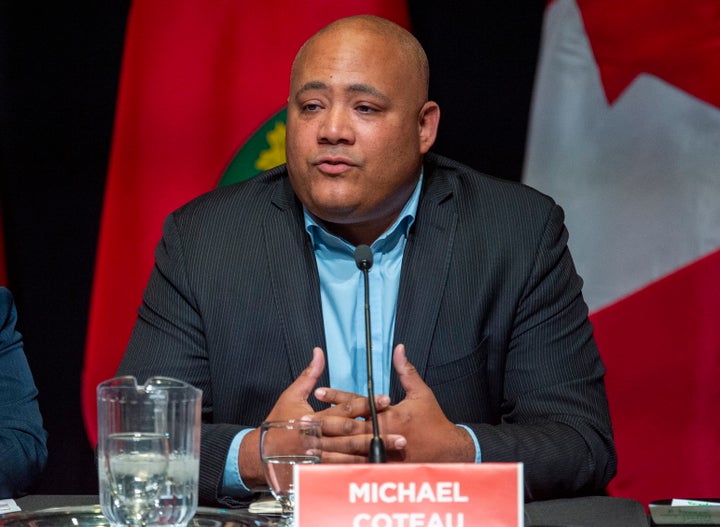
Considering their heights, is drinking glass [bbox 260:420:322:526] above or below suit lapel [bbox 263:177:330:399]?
below

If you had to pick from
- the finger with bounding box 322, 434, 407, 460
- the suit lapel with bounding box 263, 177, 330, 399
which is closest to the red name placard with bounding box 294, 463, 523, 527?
the finger with bounding box 322, 434, 407, 460

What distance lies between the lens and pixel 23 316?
359 cm

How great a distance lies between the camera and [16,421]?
2.29 meters

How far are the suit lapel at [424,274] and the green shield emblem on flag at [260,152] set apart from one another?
37.0 inches

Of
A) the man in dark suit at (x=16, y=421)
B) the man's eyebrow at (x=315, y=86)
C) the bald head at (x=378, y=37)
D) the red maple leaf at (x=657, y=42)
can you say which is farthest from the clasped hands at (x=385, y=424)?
the red maple leaf at (x=657, y=42)

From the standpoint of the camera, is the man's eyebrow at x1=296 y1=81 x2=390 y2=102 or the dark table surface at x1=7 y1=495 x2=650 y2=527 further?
the man's eyebrow at x1=296 y1=81 x2=390 y2=102

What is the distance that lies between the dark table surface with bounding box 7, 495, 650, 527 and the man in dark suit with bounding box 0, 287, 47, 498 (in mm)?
201

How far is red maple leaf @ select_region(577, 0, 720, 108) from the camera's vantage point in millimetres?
3352

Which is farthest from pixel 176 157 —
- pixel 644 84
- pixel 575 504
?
pixel 575 504

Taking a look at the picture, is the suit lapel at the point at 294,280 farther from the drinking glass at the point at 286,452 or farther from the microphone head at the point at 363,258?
the drinking glass at the point at 286,452

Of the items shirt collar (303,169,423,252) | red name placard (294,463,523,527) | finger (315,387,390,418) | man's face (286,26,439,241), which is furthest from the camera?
shirt collar (303,169,423,252)

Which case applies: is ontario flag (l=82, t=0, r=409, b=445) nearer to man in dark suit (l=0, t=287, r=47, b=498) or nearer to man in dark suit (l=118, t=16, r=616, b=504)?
man in dark suit (l=118, t=16, r=616, b=504)

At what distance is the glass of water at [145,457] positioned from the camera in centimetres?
139

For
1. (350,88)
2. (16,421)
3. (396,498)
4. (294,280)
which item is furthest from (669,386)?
(396,498)
